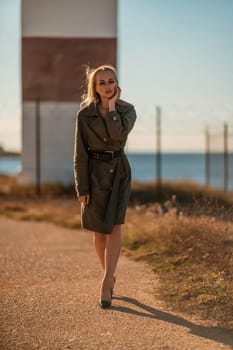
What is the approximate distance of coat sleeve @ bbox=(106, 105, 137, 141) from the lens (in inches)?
194

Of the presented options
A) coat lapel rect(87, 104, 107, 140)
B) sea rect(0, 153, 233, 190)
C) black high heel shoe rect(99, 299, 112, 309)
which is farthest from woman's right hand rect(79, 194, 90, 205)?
sea rect(0, 153, 233, 190)

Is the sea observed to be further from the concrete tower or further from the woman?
the woman

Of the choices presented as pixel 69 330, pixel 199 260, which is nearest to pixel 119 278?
pixel 199 260

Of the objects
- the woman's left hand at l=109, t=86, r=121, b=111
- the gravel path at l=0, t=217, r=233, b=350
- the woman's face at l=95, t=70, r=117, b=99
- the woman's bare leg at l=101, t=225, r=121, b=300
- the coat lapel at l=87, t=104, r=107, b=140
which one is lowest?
the gravel path at l=0, t=217, r=233, b=350

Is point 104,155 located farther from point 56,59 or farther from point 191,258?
point 56,59

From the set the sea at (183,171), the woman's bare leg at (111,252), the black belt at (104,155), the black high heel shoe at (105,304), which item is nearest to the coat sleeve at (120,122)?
the black belt at (104,155)

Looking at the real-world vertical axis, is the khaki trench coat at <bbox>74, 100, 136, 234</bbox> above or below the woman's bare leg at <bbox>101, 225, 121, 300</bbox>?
above

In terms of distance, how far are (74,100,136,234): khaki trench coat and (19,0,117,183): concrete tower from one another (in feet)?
36.9

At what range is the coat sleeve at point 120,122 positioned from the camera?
4.92 metres

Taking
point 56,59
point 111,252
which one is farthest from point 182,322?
point 56,59

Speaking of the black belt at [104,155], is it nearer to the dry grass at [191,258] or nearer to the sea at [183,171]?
the dry grass at [191,258]

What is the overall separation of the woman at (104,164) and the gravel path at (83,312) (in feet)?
1.03

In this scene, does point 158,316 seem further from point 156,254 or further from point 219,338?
point 156,254

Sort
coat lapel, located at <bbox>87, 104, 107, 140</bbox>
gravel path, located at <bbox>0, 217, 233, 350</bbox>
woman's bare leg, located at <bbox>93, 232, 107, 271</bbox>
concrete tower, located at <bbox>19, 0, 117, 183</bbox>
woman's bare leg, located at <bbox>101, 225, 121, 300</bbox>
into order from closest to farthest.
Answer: gravel path, located at <bbox>0, 217, 233, 350</bbox> → coat lapel, located at <bbox>87, 104, 107, 140</bbox> → woman's bare leg, located at <bbox>101, 225, 121, 300</bbox> → woman's bare leg, located at <bbox>93, 232, 107, 271</bbox> → concrete tower, located at <bbox>19, 0, 117, 183</bbox>
